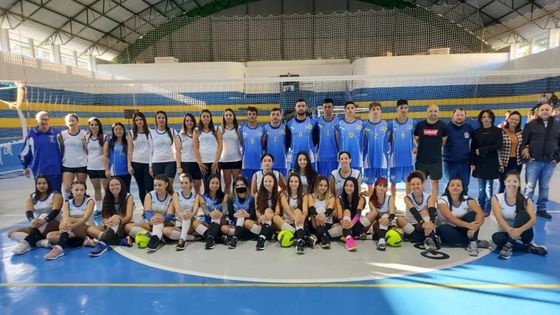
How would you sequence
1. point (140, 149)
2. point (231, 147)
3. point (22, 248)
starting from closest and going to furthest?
1. point (22, 248)
2. point (140, 149)
3. point (231, 147)

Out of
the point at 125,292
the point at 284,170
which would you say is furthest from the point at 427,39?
the point at 125,292

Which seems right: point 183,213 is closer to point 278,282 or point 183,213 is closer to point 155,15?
point 278,282

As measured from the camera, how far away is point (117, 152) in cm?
517

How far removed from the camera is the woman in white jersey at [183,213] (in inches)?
164

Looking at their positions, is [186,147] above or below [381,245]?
above

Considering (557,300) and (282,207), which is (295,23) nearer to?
(282,207)

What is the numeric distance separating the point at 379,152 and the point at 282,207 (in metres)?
1.78

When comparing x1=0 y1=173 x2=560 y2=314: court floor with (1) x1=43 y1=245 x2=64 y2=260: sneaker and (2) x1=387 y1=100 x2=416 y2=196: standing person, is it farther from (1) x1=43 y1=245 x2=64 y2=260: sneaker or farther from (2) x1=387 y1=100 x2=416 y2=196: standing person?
(2) x1=387 y1=100 x2=416 y2=196: standing person

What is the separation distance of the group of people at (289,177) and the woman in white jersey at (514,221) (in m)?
0.01

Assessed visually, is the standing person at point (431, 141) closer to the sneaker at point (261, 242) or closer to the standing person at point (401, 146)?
the standing person at point (401, 146)

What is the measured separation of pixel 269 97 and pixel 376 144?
11325 mm

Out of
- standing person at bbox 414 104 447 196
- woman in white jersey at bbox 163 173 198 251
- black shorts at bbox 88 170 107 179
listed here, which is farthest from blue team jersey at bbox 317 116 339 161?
black shorts at bbox 88 170 107 179

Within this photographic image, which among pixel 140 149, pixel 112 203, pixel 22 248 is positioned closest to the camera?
pixel 22 248

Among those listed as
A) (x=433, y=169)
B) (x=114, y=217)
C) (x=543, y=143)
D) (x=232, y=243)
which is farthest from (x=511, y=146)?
(x=114, y=217)
